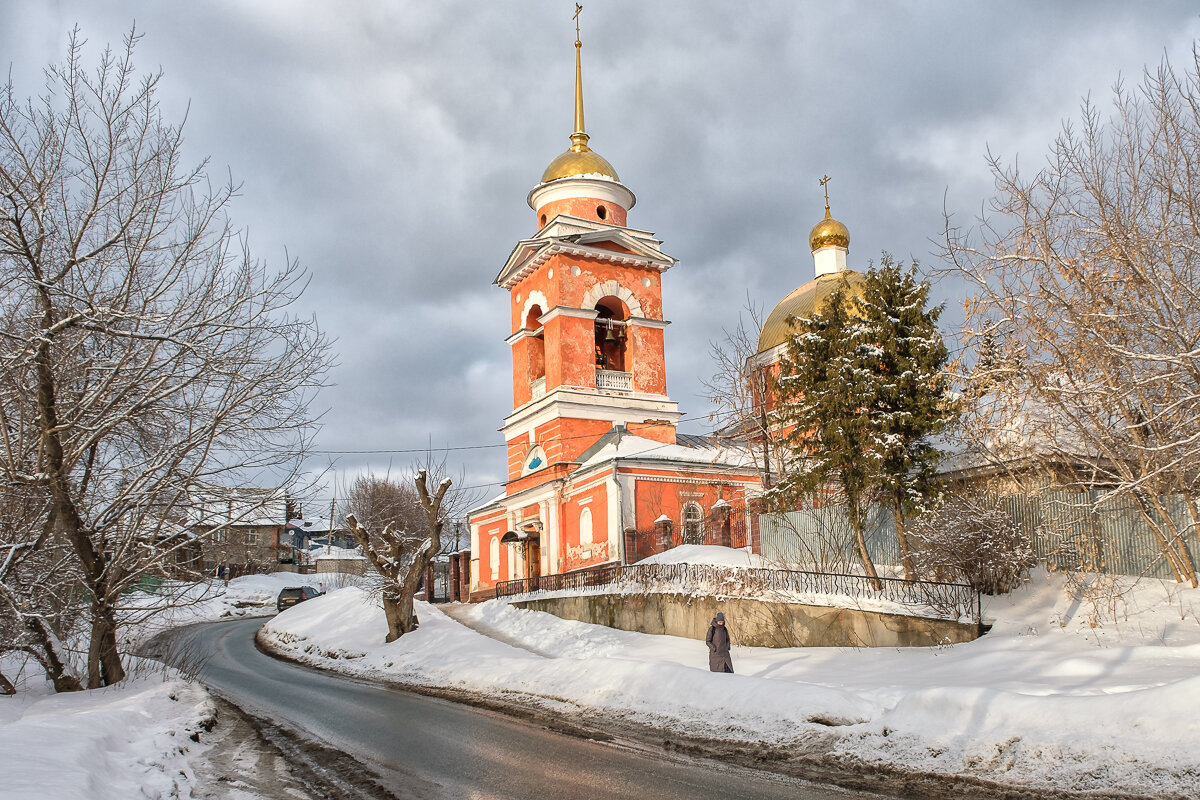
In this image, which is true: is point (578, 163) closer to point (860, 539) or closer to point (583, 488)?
point (583, 488)

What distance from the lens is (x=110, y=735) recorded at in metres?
8.95

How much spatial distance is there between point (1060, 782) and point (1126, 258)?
20.7 feet

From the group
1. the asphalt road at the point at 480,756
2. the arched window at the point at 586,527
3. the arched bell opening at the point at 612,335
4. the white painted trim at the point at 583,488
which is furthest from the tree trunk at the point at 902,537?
the arched bell opening at the point at 612,335

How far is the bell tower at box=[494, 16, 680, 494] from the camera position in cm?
3497

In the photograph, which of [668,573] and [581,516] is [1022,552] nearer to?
[668,573]

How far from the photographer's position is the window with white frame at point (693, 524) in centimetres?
3016

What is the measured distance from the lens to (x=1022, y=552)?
18.0m

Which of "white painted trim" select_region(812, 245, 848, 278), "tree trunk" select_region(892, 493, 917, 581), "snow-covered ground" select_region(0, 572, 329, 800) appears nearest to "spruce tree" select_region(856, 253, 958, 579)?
"tree trunk" select_region(892, 493, 917, 581)

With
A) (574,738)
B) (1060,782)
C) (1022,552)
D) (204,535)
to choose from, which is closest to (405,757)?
(574,738)

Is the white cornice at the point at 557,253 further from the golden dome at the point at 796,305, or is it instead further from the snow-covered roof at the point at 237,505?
the snow-covered roof at the point at 237,505

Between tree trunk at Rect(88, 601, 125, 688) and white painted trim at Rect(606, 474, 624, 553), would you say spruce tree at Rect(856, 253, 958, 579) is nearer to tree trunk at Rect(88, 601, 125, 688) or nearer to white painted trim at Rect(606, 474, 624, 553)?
white painted trim at Rect(606, 474, 624, 553)

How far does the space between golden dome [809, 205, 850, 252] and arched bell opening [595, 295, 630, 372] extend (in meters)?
10.4

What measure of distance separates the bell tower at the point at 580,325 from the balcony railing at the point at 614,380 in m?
0.04

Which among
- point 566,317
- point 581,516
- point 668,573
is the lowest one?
point 668,573
